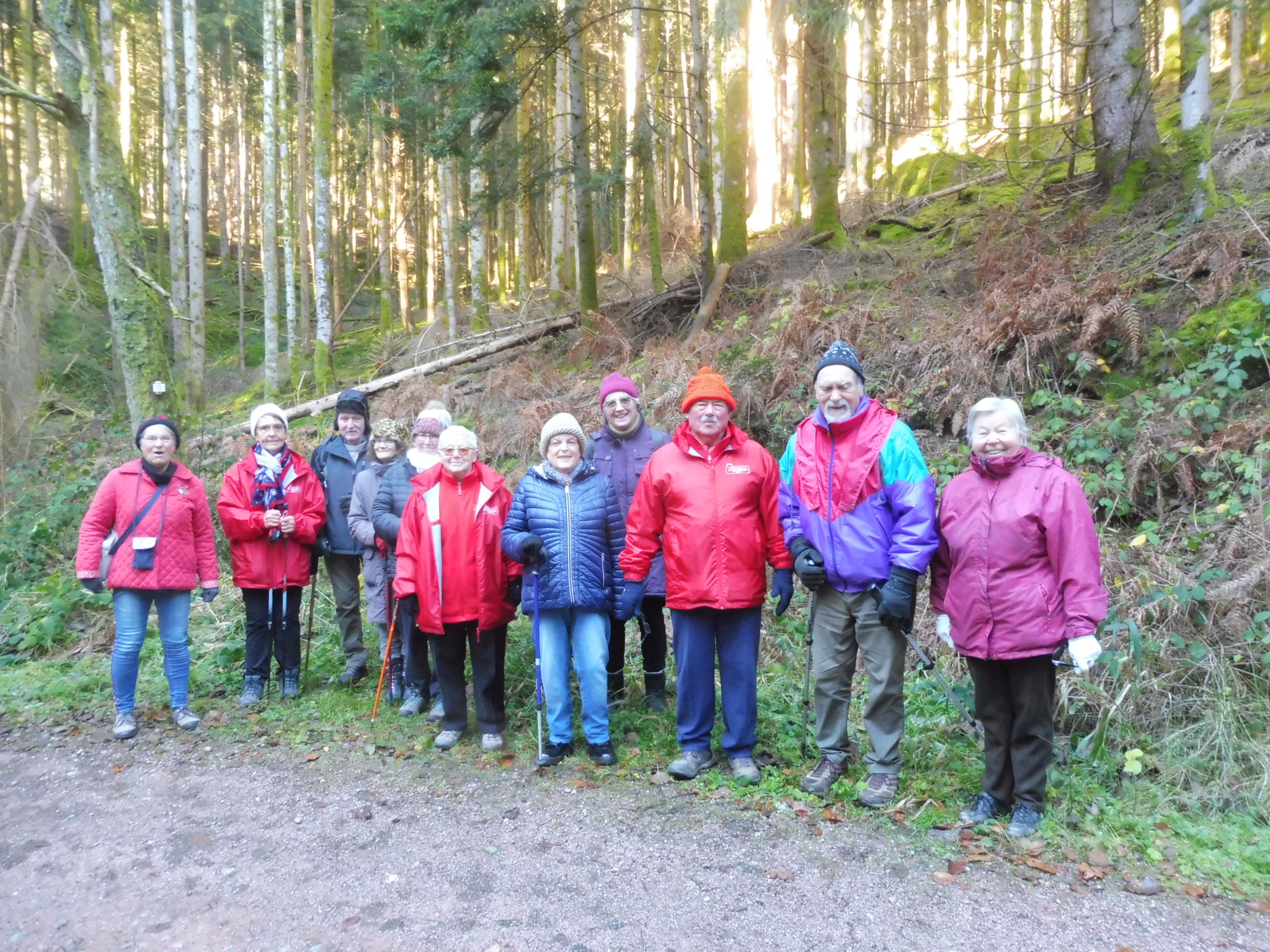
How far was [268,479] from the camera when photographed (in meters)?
5.94

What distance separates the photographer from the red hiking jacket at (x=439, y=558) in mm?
4887

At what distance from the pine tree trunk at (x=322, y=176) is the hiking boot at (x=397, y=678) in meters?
10.4

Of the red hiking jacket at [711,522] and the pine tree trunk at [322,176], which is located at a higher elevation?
the pine tree trunk at [322,176]

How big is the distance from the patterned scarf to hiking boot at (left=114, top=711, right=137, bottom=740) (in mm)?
1657

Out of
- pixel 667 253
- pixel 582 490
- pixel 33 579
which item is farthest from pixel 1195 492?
pixel 667 253

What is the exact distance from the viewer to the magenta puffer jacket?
3.56 meters

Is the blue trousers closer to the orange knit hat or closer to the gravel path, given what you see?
the gravel path

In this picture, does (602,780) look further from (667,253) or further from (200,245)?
(200,245)

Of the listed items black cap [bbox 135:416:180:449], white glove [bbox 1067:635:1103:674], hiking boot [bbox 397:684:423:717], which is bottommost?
hiking boot [bbox 397:684:423:717]

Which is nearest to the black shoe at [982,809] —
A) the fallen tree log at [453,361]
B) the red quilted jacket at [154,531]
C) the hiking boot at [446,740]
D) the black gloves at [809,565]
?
the black gloves at [809,565]

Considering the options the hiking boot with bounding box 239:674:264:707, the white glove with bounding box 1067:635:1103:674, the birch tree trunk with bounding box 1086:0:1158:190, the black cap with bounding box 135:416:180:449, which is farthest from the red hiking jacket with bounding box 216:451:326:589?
the birch tree trunk with bounding box 1086:0:1158:190

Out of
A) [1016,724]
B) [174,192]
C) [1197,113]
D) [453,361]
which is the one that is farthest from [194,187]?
[1016,724]

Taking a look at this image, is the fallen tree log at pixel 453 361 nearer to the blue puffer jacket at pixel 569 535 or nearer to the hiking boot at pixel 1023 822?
the blue puffer jacket at pixel 569 535

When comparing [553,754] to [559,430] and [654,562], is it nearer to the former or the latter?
[654,562]
